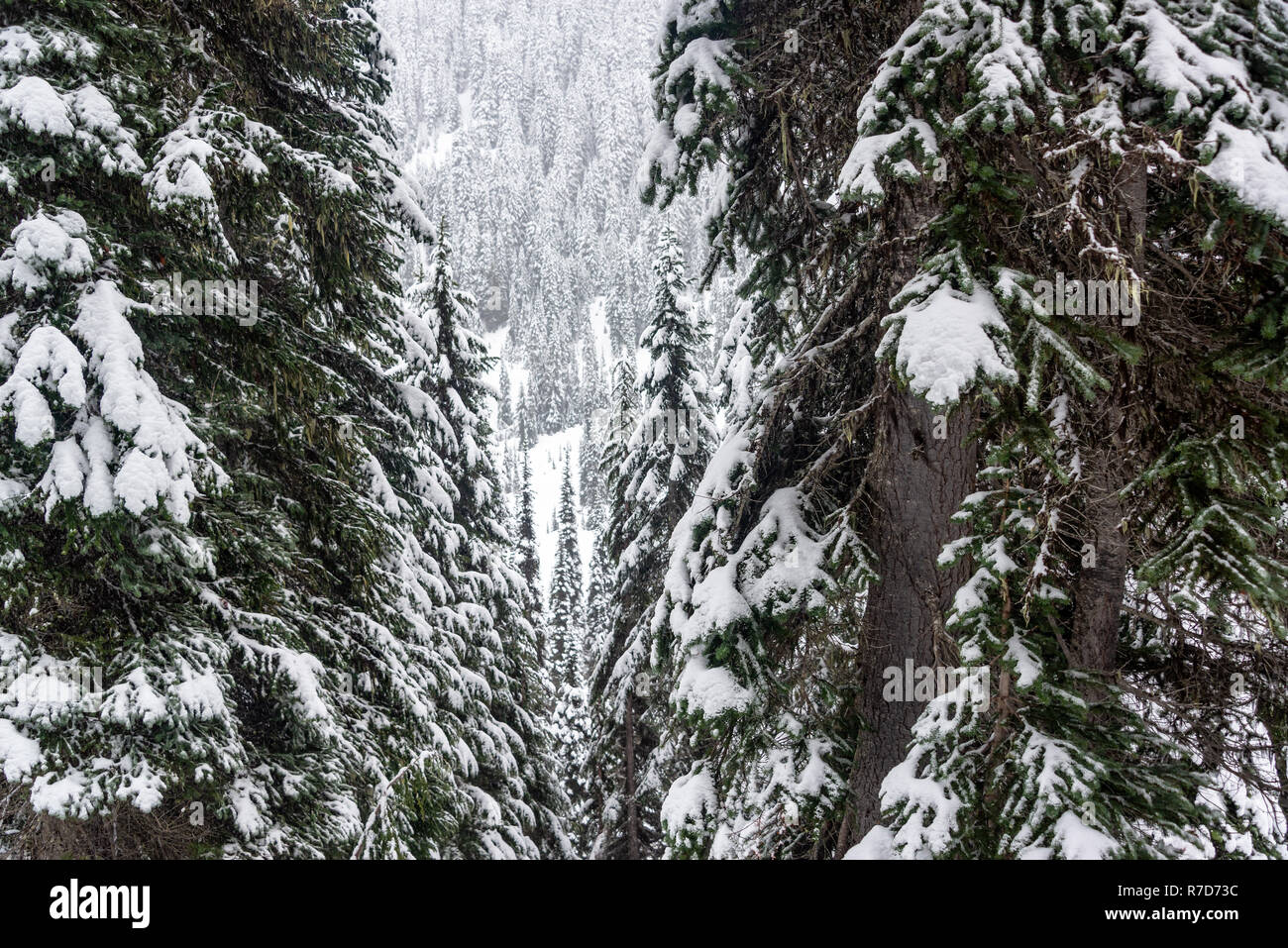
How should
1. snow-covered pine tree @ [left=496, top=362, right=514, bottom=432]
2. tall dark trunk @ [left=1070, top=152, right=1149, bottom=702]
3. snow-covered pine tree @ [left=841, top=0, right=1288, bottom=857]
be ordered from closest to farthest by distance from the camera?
snow-covered pine tree @ [left=841, top=0, right=1288, bottom=857]
tall dark trunk @ [left=1070, top=152, right=1149, bottom=702]
snow-covered pine tree @ [left=496, top=362, right=514, bottom=432]

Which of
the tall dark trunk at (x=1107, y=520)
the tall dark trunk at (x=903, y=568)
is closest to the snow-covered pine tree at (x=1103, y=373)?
the tall dark trunk at (x=1107, y=520)

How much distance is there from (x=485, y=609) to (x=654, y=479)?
4174 mm

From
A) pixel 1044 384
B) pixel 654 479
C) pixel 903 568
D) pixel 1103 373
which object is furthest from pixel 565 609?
pixel 1044 384

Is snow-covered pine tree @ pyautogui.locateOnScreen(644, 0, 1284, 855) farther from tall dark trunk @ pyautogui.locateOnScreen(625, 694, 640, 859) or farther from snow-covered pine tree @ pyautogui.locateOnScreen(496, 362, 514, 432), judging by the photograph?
snow-covered pine tree @ pyautogui.locateOnScreen(496, 362, 514, 432)

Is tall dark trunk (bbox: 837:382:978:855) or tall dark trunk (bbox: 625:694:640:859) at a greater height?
tall dark trunk (bbox: 837:382:978:855)

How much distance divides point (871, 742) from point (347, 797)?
189 inches

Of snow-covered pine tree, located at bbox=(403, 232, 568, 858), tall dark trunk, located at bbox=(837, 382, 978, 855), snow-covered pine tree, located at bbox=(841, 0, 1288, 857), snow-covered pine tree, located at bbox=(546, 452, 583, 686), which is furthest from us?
snow-covered pine tree, located at bbox=(546, 452, 583, 686)

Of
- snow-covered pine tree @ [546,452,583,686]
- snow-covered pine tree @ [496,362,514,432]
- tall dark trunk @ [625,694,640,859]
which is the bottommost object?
tall dark trunk @ [625,694,640,859]

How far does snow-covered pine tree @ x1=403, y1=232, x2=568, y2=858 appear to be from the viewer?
12.7m

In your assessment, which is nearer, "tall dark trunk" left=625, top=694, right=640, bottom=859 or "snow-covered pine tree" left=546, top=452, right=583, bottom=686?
"tall dark trunk" left=625, top=694, right=640, bottom=859

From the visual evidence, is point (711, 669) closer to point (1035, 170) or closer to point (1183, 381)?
point (1183, 381)

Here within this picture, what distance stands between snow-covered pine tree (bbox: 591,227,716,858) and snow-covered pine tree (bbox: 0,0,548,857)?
6.52 meters

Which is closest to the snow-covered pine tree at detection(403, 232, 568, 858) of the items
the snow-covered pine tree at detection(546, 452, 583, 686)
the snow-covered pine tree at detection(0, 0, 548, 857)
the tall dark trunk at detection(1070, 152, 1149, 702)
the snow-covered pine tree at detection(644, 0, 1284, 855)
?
the snow-covered pine tree at detection(0, 0, 548, 857)

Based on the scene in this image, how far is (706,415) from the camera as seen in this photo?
50.7 feet
